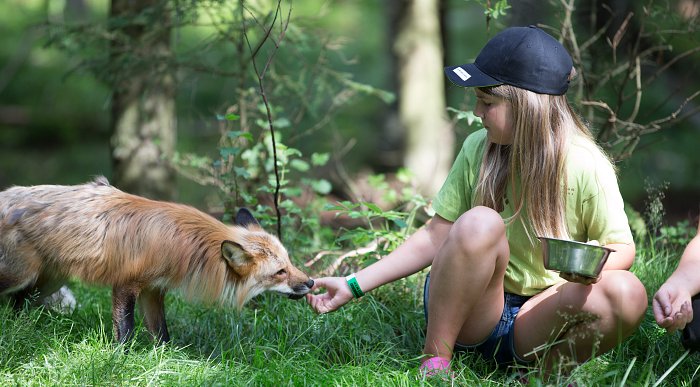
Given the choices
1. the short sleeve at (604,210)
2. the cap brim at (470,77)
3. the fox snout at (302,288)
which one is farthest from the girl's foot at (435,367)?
the cap brim at (470,77)

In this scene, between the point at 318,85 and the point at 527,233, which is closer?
the point at 527,233

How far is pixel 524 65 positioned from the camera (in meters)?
3.46

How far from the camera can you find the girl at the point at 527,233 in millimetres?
3340

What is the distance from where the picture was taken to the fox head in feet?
14.5

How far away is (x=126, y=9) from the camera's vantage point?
711 cm

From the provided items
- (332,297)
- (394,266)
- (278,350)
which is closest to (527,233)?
(394,266)

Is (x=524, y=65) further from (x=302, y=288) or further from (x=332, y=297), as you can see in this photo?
(x=302, y=288)

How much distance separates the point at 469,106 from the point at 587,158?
→ 2413mm

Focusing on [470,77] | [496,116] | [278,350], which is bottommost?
[278,350]

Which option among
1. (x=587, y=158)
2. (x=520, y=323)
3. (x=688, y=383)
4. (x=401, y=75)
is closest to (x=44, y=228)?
(x=520, y=323)

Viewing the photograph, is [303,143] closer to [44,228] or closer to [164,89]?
[164,89]

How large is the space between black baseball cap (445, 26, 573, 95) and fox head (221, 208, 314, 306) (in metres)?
1.55

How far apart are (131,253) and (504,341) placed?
6.61ft

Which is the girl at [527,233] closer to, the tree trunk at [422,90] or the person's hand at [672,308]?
the person's hand at [672,308]
